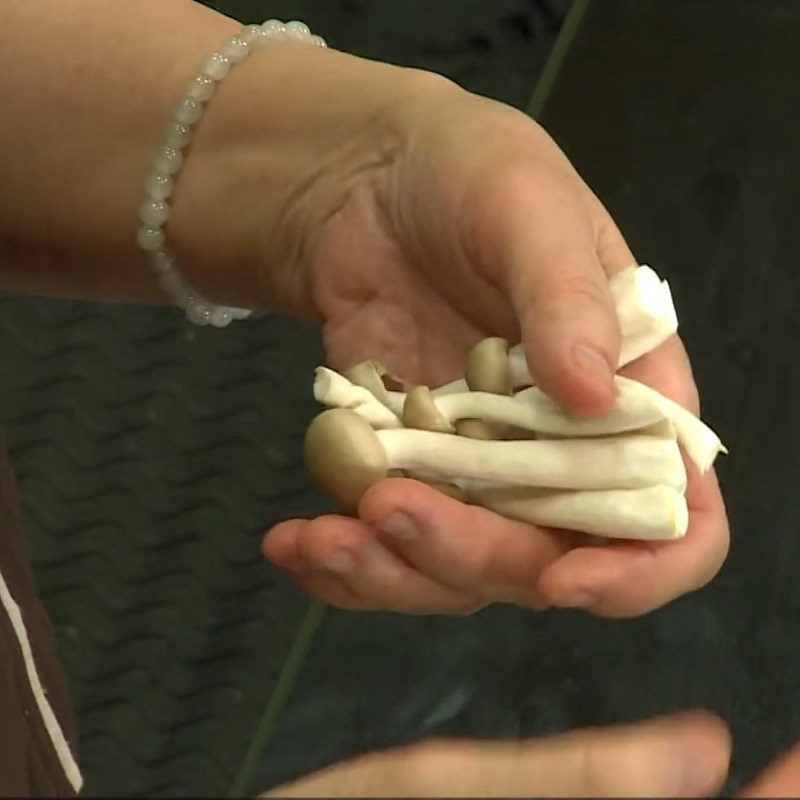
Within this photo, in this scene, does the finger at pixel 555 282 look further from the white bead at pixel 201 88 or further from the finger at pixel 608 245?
the white bead at pixel 201 88

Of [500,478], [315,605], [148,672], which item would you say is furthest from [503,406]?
[148,672]

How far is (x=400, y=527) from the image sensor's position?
293 mm

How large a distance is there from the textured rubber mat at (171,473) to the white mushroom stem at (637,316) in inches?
13.3

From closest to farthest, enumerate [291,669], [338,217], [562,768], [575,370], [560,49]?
[562,768] → [575,370] → [338,217] → [291,669] → [560,49]

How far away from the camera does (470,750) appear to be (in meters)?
0.13

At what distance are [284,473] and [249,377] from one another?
0.09m

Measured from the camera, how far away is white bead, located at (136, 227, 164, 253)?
0.42m

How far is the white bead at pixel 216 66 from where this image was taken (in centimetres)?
40

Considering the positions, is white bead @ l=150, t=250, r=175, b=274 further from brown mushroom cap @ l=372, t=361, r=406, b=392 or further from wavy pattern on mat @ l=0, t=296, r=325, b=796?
wavy pattern on mat @ l=0, t=296, r=325, b=796

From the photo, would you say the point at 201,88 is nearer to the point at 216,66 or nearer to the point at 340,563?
the point at 216,66

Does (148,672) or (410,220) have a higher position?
(410,220)

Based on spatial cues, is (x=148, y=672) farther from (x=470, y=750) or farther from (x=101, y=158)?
(x=470, y=750)

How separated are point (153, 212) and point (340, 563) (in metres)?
0.17

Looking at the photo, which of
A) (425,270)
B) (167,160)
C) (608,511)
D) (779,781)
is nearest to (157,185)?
(167,160)
